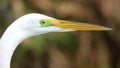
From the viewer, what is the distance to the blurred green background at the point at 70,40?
3.16 metres

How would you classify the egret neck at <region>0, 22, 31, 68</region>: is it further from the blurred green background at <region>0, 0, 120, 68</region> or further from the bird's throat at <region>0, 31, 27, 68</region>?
the blurred green background at <region>0, 0, 120, 68</region>

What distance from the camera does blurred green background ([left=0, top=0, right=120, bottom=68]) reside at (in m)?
3.16

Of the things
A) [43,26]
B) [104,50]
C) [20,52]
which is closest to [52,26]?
[43,26]

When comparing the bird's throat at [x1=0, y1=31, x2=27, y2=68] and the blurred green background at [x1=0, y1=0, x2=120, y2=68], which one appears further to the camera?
the blurred green background at [x1=0, y1=0, x2=120, y2=68]

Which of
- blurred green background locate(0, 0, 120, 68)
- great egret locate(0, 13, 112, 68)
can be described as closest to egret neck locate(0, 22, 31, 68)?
great egret locate(0, 13, 112, 68)

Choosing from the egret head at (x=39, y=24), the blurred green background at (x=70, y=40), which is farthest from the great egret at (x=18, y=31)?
the blurred green background at (x=70, y=40)

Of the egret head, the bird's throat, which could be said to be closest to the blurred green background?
the egret head

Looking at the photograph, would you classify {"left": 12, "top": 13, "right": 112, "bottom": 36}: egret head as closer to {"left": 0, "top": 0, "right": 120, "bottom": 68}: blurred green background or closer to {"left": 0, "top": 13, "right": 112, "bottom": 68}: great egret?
{"left": 0, "top": 13, "right": 112, "bottom": 68}: great egret

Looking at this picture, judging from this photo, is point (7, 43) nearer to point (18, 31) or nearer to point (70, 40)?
point (18, 31)

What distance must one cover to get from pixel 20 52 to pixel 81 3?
0.63 meters

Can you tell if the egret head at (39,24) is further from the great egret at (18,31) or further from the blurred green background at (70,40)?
the blurred green background at (70,40)

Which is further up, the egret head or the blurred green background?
the egret head

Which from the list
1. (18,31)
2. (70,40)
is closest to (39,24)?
(18,31)

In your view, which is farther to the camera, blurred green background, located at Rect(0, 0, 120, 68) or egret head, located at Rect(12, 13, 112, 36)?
blurred green background, located at Rect(0, 0, 120, 68)
